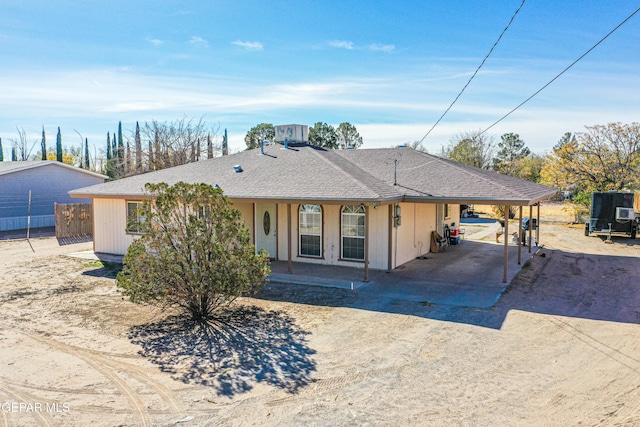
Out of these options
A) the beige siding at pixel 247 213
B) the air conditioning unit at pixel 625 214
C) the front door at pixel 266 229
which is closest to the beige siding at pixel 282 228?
→ the front door at pixel 266 229

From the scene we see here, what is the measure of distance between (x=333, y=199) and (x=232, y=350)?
546cm

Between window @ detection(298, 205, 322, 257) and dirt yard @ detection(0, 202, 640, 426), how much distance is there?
307 centimetres

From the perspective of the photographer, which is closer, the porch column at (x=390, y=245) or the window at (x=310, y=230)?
the porch column at (x=390, y=245)

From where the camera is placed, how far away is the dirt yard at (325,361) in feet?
17.6

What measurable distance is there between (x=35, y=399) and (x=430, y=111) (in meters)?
16.2

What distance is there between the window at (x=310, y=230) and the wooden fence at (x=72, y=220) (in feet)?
46.7

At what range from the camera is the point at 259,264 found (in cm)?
930

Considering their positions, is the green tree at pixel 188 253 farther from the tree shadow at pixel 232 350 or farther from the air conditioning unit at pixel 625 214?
the air conditioning unit at pixel 625 214

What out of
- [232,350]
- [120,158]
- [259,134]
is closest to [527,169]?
[259,134]

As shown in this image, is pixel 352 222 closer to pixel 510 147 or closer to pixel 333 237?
pixel 333 237

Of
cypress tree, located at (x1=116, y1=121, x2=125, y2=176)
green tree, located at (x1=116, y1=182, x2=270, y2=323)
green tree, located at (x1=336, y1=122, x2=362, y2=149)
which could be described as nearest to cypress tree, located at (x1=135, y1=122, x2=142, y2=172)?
cypress tree, located at (x1=116, y1=121, x2=125, y2=176)

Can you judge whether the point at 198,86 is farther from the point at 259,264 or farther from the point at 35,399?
the point at 35,399

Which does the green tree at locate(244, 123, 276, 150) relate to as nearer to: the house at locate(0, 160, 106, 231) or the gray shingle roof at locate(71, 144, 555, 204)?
the house at locate(0, 160, 106, 231)

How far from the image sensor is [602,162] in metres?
26.8
